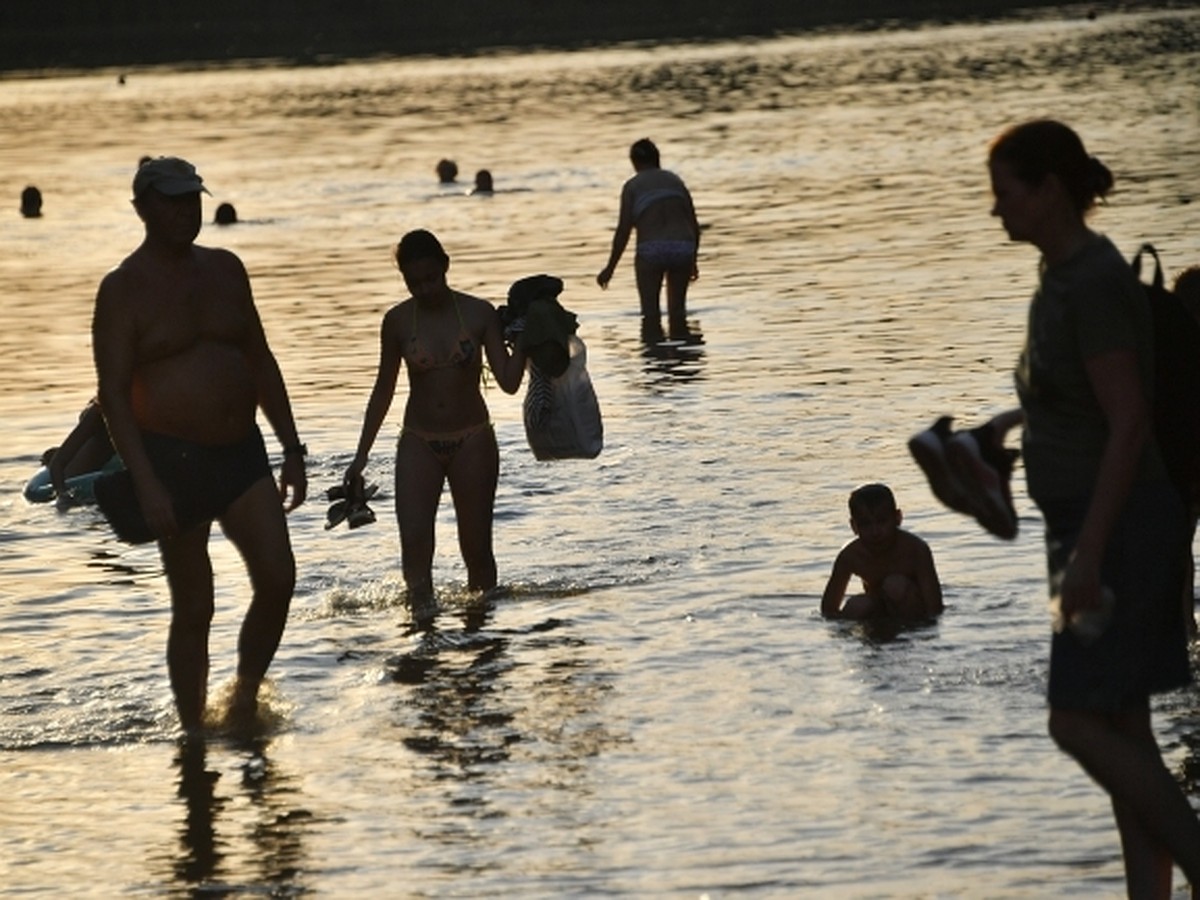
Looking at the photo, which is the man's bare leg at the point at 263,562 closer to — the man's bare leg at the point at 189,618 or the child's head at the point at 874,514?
the man's bare leg at the point at 189,618

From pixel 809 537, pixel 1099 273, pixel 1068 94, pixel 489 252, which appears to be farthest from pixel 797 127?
pixel 1099 273

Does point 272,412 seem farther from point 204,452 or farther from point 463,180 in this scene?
point 463,180

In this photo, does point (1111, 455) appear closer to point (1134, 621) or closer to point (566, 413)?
point (1134, 621)

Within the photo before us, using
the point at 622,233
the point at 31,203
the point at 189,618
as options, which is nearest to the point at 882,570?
the point at 189,618

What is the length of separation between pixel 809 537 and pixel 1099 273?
589 centimetres

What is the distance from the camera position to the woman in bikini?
10.3 m

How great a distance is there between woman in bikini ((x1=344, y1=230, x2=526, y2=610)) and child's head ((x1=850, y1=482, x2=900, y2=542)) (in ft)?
4.91

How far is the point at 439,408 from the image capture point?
10.4 m

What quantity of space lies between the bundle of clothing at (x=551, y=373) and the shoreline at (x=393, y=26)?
72.8 m

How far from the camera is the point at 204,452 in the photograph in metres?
8.11

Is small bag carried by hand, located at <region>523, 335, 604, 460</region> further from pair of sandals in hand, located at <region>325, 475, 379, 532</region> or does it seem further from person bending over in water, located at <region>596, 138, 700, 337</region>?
person bending over in water, located at <region>596, 138, 700, 337</region>

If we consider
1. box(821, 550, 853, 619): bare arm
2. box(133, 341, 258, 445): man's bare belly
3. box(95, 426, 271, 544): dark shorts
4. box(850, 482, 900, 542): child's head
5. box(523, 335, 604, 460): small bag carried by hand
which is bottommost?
box(821, 550, 853, 619): bare arm

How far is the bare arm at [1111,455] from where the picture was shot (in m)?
5.48

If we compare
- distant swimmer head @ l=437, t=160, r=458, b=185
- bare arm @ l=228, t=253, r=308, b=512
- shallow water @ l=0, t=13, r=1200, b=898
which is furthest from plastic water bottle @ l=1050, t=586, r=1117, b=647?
distant swimmer head @ l=437, t=160, r=458, b=185
